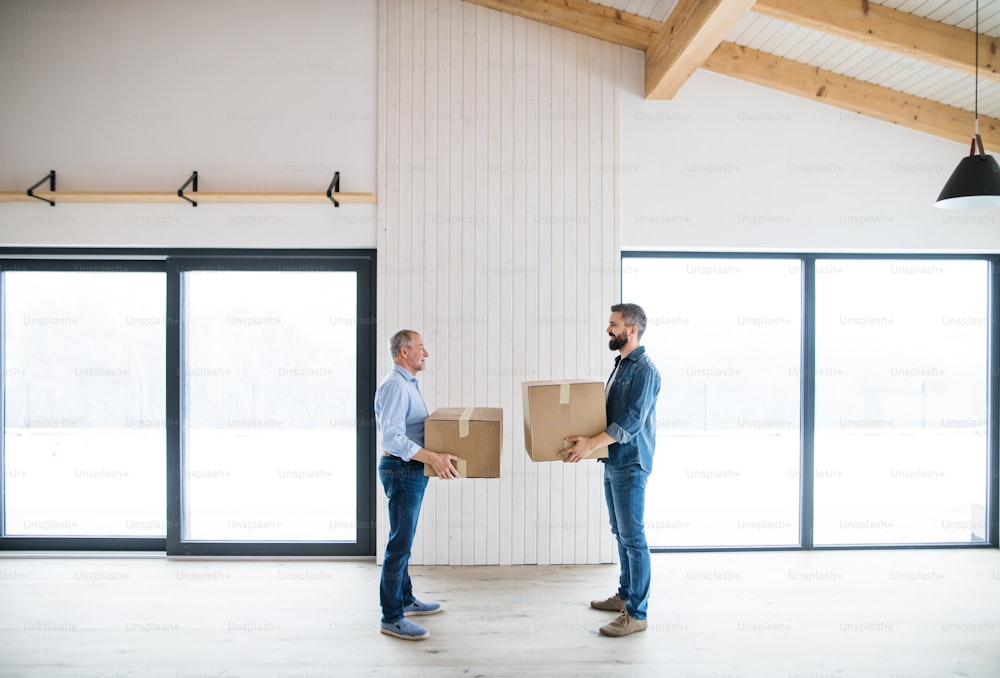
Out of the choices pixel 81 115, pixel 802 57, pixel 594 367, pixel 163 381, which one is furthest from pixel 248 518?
pixel 802 57

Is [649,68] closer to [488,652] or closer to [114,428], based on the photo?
[488,652]

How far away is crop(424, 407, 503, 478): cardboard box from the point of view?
8.05ft

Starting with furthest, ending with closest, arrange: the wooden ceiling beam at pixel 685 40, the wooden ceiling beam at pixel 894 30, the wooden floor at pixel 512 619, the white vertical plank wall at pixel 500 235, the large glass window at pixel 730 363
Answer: the large glass window at pixel 730 363 → the white vertical plank wall at pixel 500 235 → the wooden ceiling beam at pixel 894 30 → the wooden ceiling beam at pixel 685 40 → the wooden floor at pixel 512 619

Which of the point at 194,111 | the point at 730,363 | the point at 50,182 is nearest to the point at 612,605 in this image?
the point at 730,363

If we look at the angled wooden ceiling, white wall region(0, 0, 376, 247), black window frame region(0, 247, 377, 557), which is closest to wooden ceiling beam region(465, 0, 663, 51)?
the angled wooden ceiling

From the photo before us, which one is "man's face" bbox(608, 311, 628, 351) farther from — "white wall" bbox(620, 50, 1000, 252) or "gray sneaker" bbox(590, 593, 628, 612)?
"gray sneaker" bbox(590, 593, 628, 612)

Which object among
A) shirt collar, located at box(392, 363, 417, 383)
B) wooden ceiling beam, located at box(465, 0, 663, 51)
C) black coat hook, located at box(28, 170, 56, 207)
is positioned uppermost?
wooden ceiling beam, located at box(465, 0, 663, 51)

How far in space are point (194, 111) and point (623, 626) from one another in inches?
146

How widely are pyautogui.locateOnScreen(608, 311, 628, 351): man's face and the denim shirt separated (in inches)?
2.8

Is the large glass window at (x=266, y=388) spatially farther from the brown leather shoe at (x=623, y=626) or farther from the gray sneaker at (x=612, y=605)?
the brown leather shoe at (x=623, y=626)

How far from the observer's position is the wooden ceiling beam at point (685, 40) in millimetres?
2574

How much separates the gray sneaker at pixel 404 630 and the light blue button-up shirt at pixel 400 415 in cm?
76

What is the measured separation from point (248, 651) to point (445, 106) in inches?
120

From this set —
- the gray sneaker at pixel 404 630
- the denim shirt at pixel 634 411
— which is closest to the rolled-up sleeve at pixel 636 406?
the denim shirt at pixel 634 411
